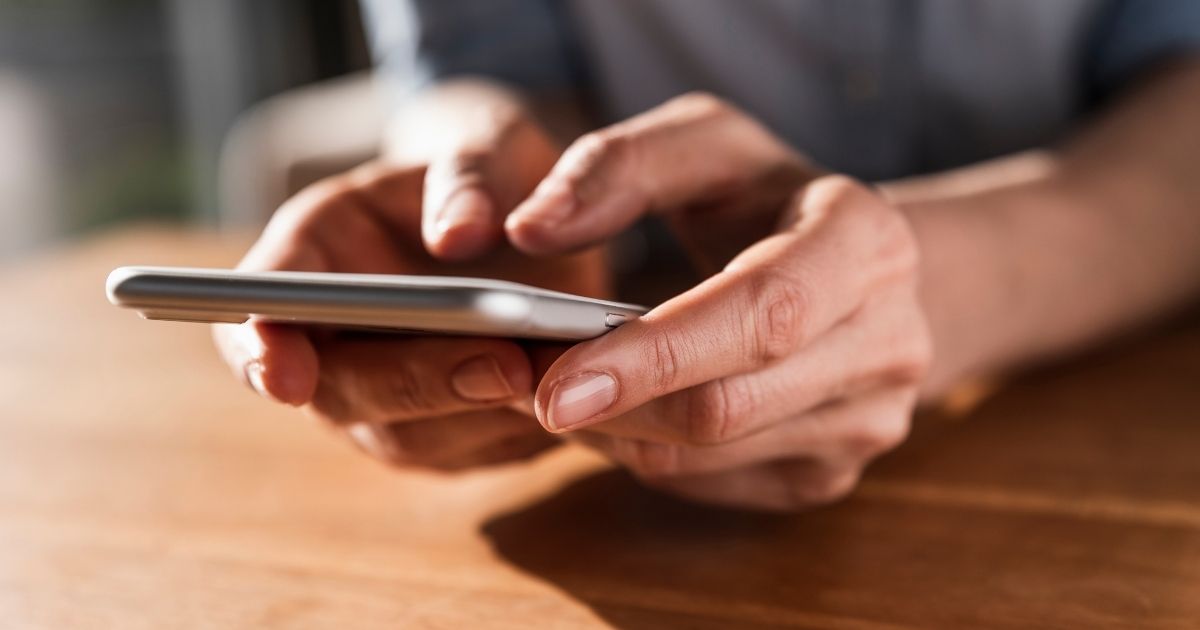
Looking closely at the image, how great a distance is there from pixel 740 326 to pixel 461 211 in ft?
0.49

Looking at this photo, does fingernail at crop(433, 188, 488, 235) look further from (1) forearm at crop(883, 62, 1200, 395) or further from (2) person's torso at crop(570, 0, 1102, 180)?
(2) person's torso at crop(570, 0, 1102, 180)

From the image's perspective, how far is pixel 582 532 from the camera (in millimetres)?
463

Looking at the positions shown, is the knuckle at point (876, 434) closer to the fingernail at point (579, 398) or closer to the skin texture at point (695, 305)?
the skin texture at point (695, 305)

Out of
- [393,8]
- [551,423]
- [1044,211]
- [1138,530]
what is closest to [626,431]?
[551,423]

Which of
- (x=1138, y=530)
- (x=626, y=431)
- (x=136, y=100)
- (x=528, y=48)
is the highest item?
(x=136, y=100)

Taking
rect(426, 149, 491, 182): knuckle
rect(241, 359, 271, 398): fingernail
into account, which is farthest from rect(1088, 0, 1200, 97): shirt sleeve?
rect(241, 359, 271, 398): fingernail

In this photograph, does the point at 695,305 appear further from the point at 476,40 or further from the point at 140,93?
the point at 140,93

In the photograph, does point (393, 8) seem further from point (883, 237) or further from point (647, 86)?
point (883, 237)

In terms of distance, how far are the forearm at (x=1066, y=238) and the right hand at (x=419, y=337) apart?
0.20m

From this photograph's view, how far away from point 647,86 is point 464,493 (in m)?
0.56

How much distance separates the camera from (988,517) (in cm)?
46

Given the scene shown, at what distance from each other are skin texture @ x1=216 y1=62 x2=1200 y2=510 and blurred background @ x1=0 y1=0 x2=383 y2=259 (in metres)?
2.45

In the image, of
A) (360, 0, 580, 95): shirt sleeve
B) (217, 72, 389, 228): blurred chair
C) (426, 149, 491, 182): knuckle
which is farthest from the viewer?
(217, 72, 389, 228): blurred chair

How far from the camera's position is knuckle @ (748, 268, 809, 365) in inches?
14.5
